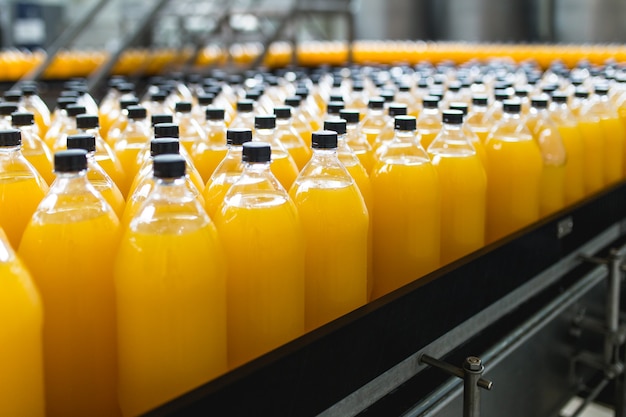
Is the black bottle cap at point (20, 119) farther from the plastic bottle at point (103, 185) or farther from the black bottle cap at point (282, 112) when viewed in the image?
the black bottle cap at point (282, 112)

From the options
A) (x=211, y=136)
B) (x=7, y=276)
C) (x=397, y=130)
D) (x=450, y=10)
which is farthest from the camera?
(x=450, y=10)

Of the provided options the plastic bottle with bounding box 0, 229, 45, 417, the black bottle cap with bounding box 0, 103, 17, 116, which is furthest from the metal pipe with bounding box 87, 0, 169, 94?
the plastic bottle with bounding box 0, 229, 45, 417

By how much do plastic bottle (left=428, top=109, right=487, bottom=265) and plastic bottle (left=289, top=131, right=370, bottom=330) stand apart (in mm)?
313

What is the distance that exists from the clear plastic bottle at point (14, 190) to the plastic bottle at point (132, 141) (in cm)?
32

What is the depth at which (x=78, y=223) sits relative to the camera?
86 centimetres

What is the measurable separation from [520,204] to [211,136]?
71cm

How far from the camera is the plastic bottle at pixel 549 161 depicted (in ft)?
5.24

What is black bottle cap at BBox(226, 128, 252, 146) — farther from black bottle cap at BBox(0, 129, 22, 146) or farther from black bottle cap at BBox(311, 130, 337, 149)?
black bottle cap at BBox(0, 129, 22, 146)

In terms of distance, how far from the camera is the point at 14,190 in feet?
3.26

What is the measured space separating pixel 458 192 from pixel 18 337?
873mm

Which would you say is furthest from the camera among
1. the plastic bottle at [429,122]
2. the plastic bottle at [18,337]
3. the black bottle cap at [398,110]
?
the plastic bottle at [429,122]

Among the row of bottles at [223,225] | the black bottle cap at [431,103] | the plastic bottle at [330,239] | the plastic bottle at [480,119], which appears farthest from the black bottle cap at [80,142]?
the plastic bottle at [480,119]

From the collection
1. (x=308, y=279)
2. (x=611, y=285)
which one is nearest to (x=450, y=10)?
(x=611, y=285)

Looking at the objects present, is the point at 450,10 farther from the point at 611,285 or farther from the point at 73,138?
the point at 73,138
